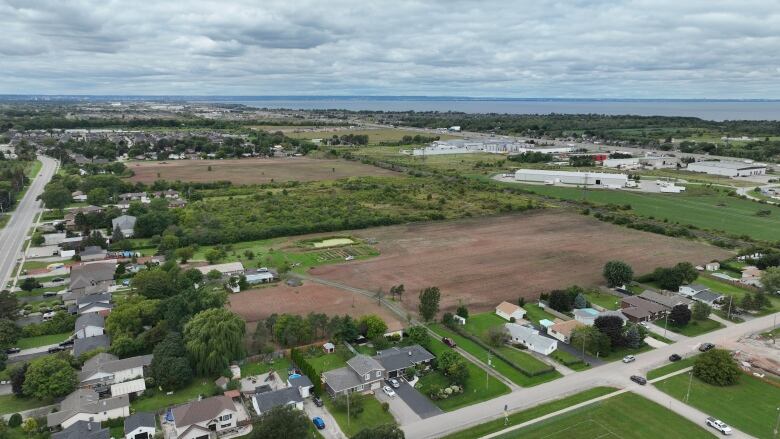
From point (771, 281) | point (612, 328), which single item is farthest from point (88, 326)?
point (771, 281)

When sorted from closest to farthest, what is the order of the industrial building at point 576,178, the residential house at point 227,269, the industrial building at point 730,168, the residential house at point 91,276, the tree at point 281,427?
1. the tree at point 281,427
2. the residential house at point 91,276
3. the residential house at point 227,269
4. the industrial building at point 576,178
5. the industrial building at point 730,168

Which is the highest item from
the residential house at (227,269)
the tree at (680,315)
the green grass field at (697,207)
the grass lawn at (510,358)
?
the green grass field at (697,207)

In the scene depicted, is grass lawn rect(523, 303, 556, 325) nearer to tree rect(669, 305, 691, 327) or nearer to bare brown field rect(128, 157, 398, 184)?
tree rect(669, 305, 691, 327)

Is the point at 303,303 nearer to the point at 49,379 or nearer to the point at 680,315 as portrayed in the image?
the point at 49,379

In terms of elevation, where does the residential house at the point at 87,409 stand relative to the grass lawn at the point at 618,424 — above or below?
below

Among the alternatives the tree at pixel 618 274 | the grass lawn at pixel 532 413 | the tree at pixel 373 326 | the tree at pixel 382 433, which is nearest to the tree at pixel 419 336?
the tree at pixel 373 326

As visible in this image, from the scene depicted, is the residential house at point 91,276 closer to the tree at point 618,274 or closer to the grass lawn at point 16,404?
the grass lawn at point 16,404

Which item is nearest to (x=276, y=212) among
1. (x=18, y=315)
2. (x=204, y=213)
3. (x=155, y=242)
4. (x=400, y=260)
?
(x=204, y=213)
